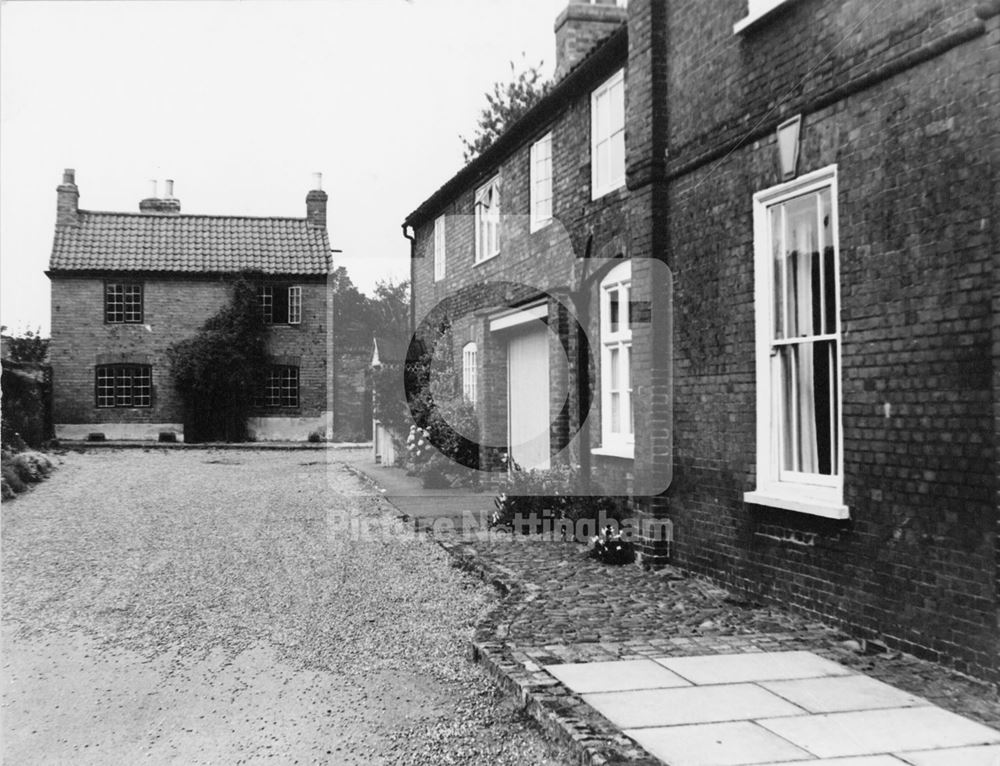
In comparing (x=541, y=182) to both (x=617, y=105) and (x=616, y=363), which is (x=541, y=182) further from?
(x=616, y=363)

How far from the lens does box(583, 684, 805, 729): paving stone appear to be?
439cm

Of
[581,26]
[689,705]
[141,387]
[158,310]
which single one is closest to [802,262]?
[689,705]

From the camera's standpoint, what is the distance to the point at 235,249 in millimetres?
33531

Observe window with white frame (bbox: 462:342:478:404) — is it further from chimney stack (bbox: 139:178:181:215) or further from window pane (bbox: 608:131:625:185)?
chimney stack (bbox: 139:178:181:215)

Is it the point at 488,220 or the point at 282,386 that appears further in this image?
the point at 282,386

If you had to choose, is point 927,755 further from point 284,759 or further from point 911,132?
point 911,132

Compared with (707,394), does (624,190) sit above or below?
above

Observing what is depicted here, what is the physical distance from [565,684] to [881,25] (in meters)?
4.25

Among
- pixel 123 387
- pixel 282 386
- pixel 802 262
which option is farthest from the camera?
pixel 282 386

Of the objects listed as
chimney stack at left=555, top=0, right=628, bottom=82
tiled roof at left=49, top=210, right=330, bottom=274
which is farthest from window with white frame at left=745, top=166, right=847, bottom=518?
tiled roof at left=49, top=210, right=330, bottom=274

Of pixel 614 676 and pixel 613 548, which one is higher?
pixel 613 548

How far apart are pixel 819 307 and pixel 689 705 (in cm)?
300

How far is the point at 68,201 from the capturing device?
3316cm

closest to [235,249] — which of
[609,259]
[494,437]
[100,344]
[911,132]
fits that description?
[100,344]
